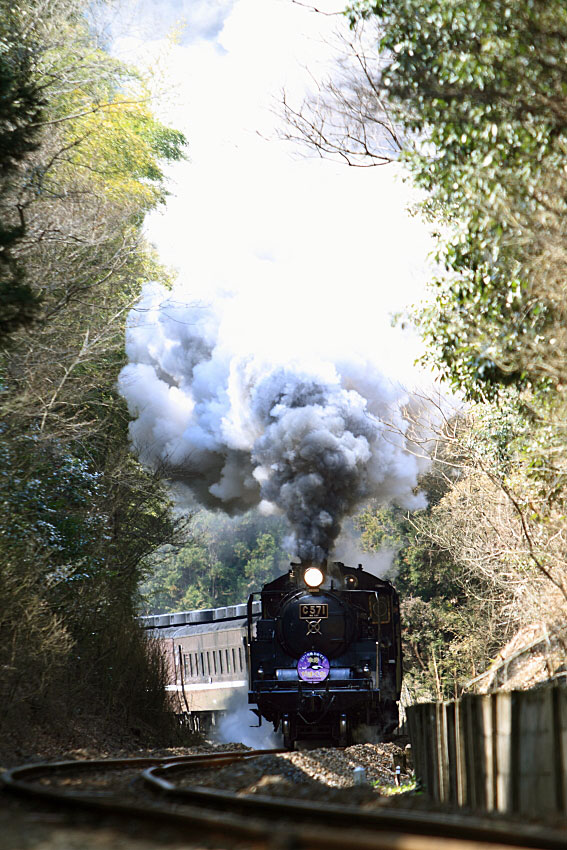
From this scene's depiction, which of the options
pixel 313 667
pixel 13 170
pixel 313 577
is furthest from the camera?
pixel 313 577

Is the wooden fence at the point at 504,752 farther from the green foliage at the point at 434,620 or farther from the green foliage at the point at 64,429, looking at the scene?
A: the green foliage at the point at 434,620

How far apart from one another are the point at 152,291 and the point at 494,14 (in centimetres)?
1673

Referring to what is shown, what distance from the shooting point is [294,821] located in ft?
16.2

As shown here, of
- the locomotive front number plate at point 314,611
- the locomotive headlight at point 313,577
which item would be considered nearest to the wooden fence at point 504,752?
the locomotive front number plate at point 314,611

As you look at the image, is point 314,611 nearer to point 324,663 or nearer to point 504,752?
point 324,663

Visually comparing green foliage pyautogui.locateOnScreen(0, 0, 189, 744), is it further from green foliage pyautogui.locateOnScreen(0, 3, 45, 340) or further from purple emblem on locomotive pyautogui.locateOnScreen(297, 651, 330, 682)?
purple emblem on locomotive pyautogui.locateOnScreen(297, 651, 330, 682)

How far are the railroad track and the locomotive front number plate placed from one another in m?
7.33

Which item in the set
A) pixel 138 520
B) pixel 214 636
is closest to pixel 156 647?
pixel 138 520

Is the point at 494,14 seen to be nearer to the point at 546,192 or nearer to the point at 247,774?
the point at 546,192

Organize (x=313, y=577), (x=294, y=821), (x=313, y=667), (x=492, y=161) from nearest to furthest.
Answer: (x=294, y=821)
(x=492, y=161)
(x=313, y=667)
(x=313, y=577)

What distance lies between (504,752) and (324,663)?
856 cm

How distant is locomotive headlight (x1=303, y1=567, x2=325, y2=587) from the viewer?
15.3 metres

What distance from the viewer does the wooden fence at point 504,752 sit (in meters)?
5.66

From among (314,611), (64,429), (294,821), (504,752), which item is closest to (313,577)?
(314,611)
